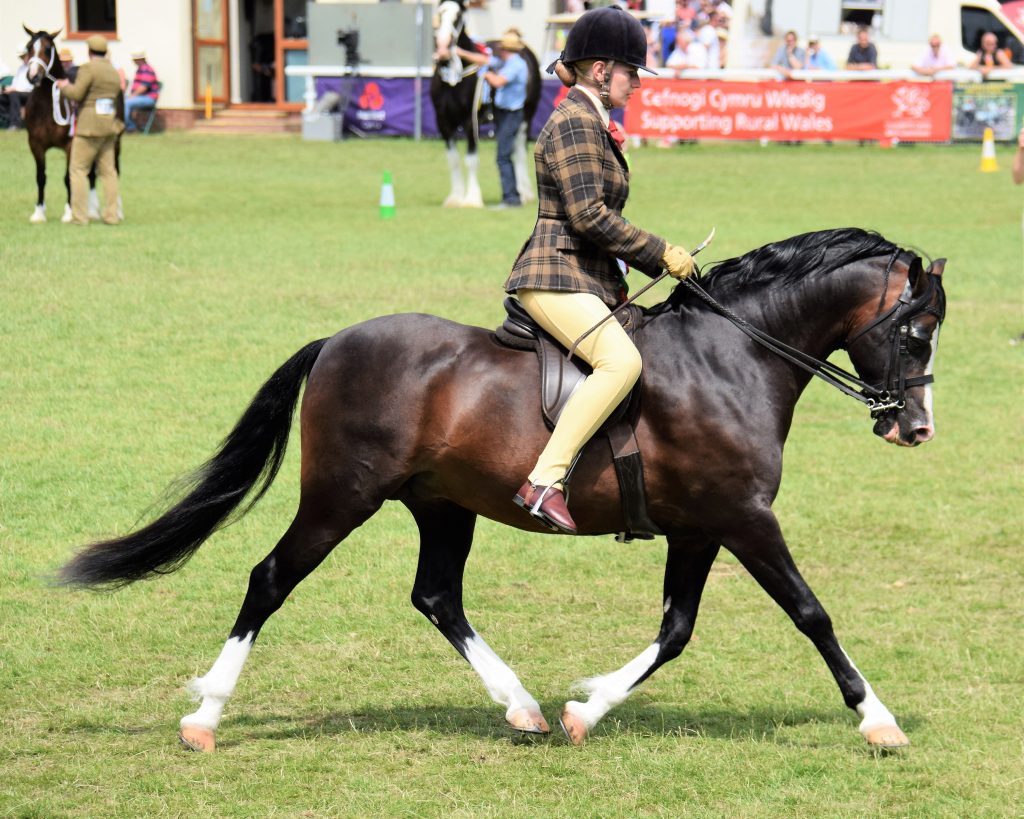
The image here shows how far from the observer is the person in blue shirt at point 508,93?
21.8m

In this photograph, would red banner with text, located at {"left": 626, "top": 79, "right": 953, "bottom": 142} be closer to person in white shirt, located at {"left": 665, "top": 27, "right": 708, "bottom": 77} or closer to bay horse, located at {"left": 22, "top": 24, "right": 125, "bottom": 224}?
person in white shirt, located at {"left": 665, "top": 27, "right": 708, "bottom": 77}

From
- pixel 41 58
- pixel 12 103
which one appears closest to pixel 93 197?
pixel 41 58

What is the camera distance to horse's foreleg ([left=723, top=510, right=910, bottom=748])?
5.53 m

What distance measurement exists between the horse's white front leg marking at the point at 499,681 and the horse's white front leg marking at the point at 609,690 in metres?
0.17

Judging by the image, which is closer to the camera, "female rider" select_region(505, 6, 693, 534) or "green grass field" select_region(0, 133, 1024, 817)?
"green grass field" select_region(0, 133, 1024, 817)

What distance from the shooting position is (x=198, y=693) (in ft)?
18.8

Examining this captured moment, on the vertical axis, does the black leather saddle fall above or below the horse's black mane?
below

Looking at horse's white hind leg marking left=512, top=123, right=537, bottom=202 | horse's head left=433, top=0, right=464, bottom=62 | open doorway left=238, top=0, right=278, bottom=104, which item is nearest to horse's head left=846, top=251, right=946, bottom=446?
horse's white hind leg marking left=512, top=123, right=537, bottom=202

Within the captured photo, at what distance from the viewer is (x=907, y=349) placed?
559cm

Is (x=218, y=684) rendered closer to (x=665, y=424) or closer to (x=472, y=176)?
(x=665, y=424)

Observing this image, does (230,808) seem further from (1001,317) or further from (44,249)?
(44,249)

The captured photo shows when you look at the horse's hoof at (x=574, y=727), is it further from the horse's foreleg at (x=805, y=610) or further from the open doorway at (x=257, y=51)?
the open doorway at (x=257, y=51)

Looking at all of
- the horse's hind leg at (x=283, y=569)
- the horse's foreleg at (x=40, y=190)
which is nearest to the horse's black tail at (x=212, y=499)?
the horse's hind leg at (x=283, y=569)

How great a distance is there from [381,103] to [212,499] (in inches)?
1121
